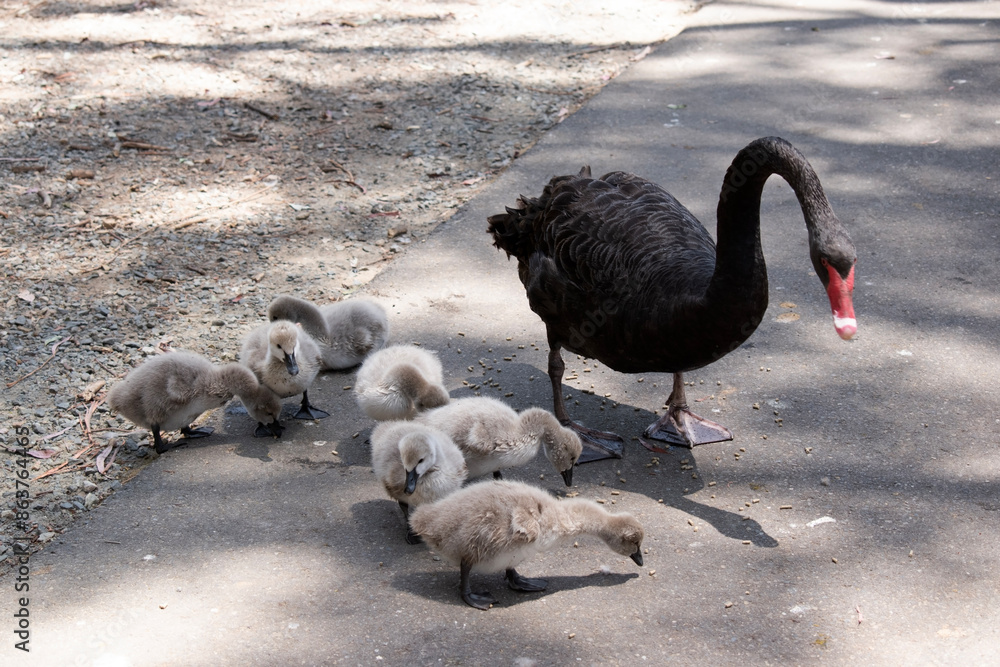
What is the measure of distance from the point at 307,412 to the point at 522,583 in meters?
1.64

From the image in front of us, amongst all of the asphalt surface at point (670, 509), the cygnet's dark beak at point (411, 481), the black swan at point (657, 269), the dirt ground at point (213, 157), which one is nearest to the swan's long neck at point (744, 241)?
the black swan at point (657, 269)

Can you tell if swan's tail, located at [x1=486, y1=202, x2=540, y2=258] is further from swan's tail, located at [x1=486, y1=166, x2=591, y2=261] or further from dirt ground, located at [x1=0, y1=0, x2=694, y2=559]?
dirt ground, located at [x1=0, y1=0, x2=694, y2=559]

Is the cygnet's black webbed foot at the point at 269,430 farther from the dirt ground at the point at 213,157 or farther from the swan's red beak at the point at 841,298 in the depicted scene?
the swan's red beak at the point at 841,298

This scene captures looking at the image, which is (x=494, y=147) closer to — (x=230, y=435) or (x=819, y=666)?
(x=230, y=435)

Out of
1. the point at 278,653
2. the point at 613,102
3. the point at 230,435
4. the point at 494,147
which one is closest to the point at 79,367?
the point at 230,435

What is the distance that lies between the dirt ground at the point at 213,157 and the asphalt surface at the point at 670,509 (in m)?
0.51

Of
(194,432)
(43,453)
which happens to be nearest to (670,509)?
(194,432)

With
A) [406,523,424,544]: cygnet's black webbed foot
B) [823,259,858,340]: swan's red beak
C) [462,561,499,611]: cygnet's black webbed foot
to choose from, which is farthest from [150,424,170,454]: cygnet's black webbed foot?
[823,259,858,340]: swan's red beak

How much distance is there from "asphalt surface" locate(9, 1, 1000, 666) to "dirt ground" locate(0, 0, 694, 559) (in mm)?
505

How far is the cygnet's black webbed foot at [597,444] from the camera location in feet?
14.1

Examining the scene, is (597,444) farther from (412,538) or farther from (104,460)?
(104,460)

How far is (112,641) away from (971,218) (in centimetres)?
562

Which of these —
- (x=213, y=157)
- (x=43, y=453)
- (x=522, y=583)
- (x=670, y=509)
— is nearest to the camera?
(x=522, y=583)

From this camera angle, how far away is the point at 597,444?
4348 millimetres
